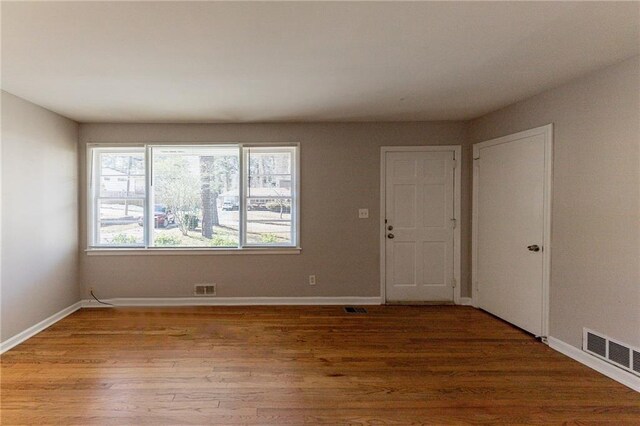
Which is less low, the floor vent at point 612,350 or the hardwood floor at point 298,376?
the floor vent at point 612,350

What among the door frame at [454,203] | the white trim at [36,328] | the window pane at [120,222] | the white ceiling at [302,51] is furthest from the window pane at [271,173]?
the white trim at [36,328]

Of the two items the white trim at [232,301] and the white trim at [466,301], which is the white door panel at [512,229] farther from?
the white trim at [232,301]

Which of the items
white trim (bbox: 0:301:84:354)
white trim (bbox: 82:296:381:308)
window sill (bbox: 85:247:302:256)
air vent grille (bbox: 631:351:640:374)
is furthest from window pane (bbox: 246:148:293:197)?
air vent grille (bbox: 631:351:640:374)

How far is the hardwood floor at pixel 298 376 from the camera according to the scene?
6.73 feet

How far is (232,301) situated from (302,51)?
10.5 ft

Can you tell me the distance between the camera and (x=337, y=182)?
425cm

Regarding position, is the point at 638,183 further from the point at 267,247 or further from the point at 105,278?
Result: the point at 105,278

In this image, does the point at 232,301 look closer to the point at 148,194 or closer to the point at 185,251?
the point at 185,251

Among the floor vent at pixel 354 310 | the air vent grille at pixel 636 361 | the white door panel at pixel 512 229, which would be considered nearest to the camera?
the air vent grille at pixel 636 361

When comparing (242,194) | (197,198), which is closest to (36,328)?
(197,198)

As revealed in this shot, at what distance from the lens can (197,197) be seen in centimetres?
430

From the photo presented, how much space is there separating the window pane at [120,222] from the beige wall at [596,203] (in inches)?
186

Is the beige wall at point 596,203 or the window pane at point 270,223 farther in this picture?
the window pane at point 270,223

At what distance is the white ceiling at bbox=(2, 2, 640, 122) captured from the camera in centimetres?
180
